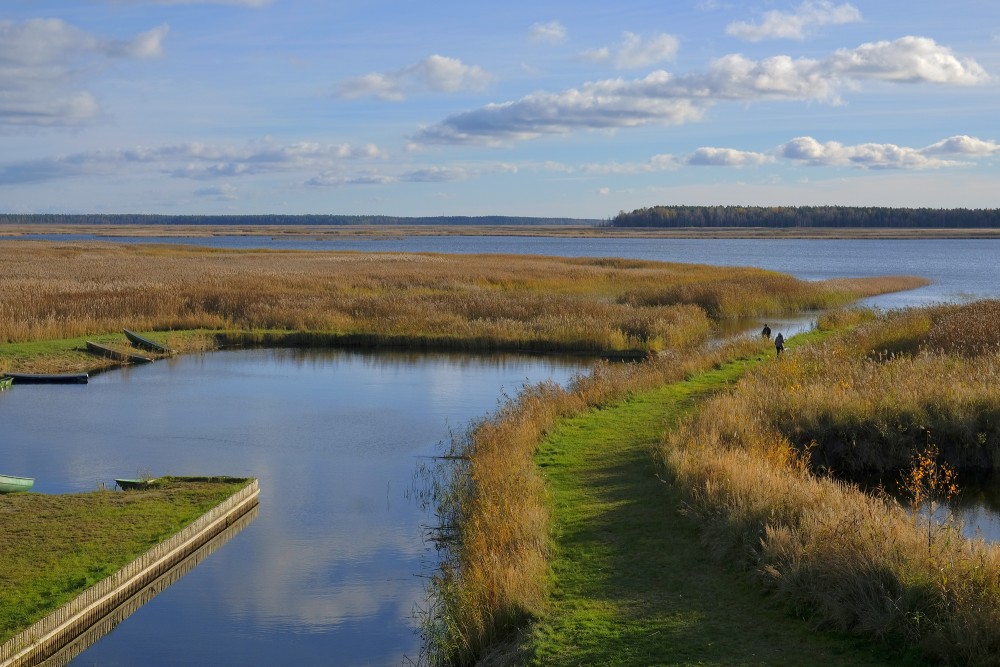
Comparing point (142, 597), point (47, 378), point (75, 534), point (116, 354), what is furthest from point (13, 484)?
point (116, 354)

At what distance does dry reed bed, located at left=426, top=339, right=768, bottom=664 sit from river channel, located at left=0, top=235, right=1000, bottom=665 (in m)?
0.50

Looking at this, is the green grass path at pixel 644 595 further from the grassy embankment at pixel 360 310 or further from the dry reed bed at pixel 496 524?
the grassy embankment at pixel 360 310

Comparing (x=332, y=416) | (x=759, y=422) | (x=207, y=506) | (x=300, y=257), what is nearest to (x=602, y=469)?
(x=759, y=422)

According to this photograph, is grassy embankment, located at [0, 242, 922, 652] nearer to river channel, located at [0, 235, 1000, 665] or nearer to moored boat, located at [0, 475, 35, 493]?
river channel, located at [0, 235, 1000, 665]

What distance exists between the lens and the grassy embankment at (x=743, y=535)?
7969 millimetres

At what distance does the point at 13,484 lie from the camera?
13859mm

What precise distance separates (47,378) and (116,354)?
3.75 m

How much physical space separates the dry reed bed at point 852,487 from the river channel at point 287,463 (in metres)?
2.12

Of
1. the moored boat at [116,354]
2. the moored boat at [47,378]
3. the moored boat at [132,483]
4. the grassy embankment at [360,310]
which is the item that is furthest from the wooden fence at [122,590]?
the moored boat at [116,354]

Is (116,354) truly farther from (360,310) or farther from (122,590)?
(122,590)

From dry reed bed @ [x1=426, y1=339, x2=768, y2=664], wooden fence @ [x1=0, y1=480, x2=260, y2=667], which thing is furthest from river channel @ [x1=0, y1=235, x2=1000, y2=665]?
dry reed bed @ [x1=426, y1=339, x2=768, y2=664]

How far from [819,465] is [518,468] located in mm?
5369

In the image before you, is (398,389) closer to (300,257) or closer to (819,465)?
(819,465)

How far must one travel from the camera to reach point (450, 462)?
17.0 meters
